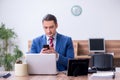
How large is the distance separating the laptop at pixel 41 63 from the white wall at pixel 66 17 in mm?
4194

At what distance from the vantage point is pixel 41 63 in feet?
10.4

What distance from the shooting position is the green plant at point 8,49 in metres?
7.16

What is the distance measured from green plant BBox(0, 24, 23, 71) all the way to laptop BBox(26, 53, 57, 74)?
3.97 metres

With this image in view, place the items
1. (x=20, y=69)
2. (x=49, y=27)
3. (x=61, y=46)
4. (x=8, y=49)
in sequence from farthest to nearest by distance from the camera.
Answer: (x=8, y=49)
(x=61, y=46)
(x=49, y=27)
(x=20, y=69)

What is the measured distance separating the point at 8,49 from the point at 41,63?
4.58 meters

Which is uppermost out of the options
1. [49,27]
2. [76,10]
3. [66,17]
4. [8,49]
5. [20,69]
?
[76,10]

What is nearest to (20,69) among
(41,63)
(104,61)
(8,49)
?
(41,63)

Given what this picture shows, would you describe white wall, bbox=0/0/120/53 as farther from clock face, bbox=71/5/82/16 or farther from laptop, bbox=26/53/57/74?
laptop, bbox=26/53/57/74

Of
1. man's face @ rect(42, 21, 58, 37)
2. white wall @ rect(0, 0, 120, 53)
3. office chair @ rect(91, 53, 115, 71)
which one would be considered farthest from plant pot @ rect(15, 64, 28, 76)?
white wall @ rect(0, 0, 120, 53)

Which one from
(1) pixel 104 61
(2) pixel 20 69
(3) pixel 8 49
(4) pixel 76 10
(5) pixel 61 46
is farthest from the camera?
(3) pixel 8 49

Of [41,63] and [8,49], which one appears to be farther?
[8,49]

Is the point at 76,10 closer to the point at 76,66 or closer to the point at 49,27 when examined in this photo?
the point at 49,27

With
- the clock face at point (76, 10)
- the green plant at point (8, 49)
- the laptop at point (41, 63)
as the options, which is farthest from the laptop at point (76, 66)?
the clock face at point (76, 10)

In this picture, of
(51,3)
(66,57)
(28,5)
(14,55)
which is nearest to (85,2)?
(51,3)
